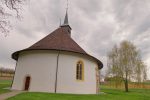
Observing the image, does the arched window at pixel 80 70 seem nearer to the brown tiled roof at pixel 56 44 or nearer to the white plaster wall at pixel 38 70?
the brown tiled roof at pixel 56 44

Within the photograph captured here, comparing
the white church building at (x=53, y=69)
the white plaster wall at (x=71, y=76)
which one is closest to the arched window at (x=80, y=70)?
the white church building at (x=53, y=69)

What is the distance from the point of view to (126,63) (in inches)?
1398

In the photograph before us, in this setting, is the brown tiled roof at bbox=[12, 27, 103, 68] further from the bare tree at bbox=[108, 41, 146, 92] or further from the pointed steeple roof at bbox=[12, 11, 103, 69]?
the bare tree at bbox=[108, 41, 146, 92]

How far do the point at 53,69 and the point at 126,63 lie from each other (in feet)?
67.8

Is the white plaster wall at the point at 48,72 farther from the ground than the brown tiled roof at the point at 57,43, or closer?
closer

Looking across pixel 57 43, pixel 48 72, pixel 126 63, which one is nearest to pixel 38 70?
pixel 48 72

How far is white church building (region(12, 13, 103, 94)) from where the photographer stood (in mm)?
19141

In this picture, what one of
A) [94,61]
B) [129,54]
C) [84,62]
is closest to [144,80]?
[129,54]

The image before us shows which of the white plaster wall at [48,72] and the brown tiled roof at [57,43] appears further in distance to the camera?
the brown tiled roof at [57,43]

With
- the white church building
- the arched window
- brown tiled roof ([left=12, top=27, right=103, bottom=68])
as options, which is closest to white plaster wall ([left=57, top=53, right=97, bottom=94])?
the white church building

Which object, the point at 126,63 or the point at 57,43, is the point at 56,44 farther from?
the point at 126,63

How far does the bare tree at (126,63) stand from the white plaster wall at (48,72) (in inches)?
621

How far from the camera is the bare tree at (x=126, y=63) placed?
34.7 meters

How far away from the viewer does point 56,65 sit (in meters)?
19.6
